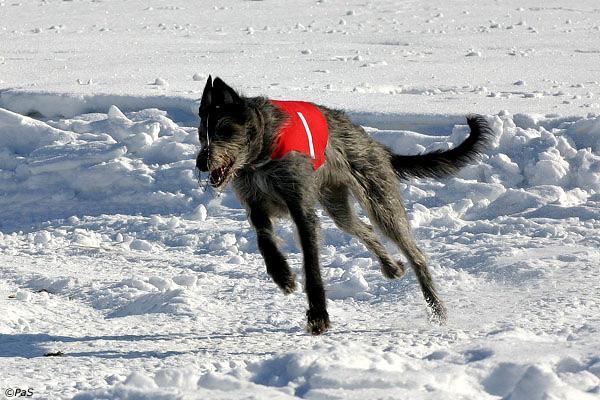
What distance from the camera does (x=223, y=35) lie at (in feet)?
48.7

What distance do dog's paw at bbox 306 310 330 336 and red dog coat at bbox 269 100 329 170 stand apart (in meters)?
0.77

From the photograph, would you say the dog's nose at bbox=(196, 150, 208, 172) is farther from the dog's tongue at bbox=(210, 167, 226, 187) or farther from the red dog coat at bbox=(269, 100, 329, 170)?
the red dog coat at bbox=(269, 100, 329, 170)

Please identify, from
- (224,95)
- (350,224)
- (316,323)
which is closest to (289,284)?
(316,323)

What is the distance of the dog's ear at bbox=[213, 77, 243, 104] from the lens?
5.21m

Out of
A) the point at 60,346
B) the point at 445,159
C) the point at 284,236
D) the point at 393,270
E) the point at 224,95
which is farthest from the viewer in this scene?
the point at 284,236

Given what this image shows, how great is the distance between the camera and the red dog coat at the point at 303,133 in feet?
17.5

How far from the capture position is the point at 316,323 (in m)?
5.13

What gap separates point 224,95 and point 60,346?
1.45 metres

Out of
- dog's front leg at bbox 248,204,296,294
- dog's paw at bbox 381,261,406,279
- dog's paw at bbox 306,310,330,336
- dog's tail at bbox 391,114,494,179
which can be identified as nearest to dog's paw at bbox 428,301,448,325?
dog's paw at bbox 381,261,406,279

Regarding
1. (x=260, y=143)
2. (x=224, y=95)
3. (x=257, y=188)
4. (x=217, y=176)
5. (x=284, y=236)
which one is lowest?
(x=284, y=236)

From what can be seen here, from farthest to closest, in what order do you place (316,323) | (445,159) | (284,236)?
(284,236) → (445,159) → (316,323)

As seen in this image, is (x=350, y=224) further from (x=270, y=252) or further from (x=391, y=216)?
(x=270, y=252)

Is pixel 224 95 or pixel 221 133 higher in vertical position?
pixel 224 95

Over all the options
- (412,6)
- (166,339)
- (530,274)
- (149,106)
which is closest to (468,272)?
(530,274)
